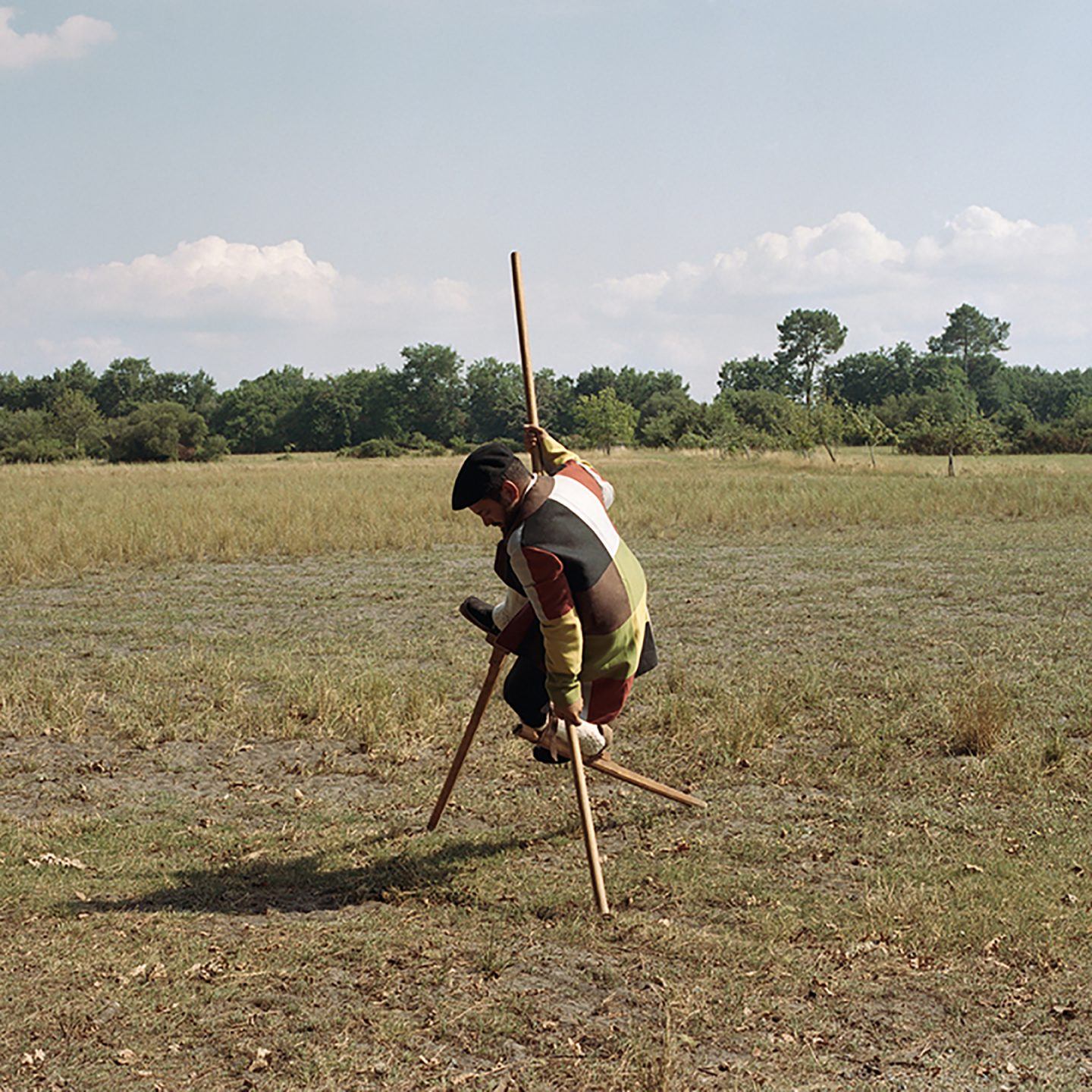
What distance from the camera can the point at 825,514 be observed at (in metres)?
22.3

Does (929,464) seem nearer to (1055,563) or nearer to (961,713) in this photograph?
(1055,563)

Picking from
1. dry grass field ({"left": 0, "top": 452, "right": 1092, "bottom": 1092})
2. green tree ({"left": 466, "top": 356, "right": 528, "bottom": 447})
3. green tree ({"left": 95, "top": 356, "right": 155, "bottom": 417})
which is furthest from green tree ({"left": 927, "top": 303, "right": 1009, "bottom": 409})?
dry grass field ({"left": 0, "top": 452, "right": 1092, "bottom": 1092})

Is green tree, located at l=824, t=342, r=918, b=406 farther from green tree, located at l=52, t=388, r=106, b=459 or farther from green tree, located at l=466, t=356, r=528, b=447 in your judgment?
green tree, located at l=52, t=388, r=106, b=459

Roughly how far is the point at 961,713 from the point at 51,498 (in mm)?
23808

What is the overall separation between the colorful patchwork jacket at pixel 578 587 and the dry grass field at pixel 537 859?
3.06 feet

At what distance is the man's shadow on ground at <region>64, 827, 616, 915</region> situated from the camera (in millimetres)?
4730

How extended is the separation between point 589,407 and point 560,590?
6644 centimetres

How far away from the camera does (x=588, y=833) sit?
4.61 meters

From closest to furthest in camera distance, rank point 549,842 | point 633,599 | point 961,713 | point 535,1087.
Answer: point 535,1087
point 633,599
point 549,842
point 961,713

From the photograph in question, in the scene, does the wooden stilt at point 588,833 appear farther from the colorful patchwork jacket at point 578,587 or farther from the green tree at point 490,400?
the green tree at point 490,400

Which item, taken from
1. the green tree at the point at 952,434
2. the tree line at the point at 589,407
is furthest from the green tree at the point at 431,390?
the green tree at the point at 952,434

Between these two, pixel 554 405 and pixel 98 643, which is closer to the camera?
pixel 98 643

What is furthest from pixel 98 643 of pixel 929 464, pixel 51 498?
pixel 929 464

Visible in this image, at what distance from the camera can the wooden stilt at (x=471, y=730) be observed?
5.25 m
